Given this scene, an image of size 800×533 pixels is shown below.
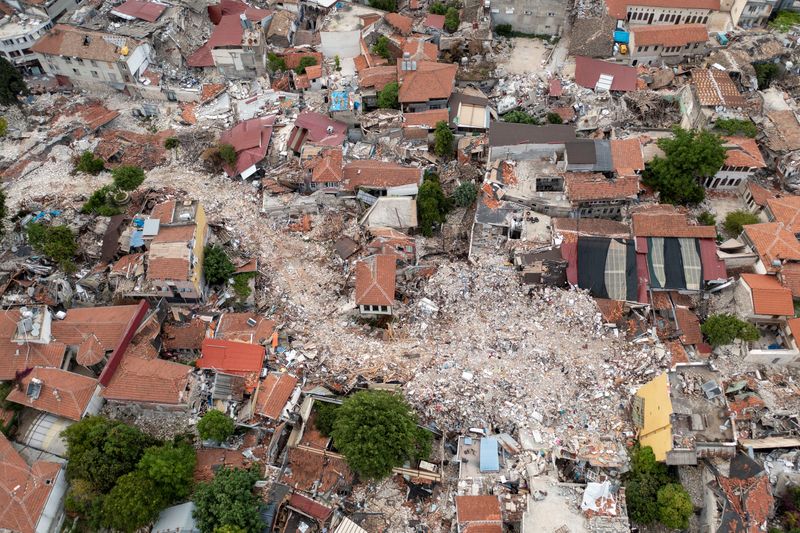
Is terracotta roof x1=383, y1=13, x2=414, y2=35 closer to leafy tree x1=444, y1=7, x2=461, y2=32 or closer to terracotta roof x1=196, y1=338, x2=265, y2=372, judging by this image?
leafy tree x1=444, y1=7, x2=461, y2=32

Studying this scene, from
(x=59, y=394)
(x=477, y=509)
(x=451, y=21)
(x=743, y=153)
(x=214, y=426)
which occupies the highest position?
(x=451, y=21)

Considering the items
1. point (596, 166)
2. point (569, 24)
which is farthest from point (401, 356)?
point (569, 24)

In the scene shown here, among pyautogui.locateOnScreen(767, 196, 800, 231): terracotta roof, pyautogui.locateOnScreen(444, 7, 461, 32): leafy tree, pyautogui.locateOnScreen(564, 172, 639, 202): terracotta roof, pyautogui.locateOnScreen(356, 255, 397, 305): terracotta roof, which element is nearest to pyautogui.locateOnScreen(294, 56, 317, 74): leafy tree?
pyautogui.locateOnScreen(444, 7, 461, 32): leafy tree

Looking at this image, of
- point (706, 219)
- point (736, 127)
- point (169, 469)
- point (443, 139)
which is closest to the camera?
point (169, 469)

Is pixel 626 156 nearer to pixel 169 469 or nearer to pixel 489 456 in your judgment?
pixel 489 456

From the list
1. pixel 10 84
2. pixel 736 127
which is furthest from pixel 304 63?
pixel 736 127

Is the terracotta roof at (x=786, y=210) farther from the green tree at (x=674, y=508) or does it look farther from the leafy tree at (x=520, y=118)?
the green tree at (x=674, y=508)
